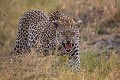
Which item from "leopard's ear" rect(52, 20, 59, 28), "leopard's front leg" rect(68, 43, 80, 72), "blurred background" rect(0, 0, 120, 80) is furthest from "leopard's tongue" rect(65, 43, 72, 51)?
"leopard's ear" rect(52, 20, 59, 28)

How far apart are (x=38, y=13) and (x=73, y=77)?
100 inches

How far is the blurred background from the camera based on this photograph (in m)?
7.88

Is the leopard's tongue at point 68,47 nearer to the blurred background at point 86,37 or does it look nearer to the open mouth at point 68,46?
the open mouth at point 68,46

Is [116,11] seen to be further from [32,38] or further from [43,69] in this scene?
[43,69]

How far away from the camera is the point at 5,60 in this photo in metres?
8.47

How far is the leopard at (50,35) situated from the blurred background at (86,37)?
26 centimetres

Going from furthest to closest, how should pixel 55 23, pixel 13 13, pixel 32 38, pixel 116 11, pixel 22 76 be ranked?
pixel 13 13 < pixel 116 11 < pixel 32 38 < pixel 55 23 < pixel 22 76

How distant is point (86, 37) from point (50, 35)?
8.76 ft

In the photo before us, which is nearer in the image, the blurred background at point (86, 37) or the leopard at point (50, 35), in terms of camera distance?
the blurred background at point (86, 37)

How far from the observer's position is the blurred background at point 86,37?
7.88 metres

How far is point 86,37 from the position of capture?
11.8 meters

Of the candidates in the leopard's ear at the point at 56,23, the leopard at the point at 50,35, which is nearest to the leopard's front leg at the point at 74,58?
the leopard at the point at 50,35

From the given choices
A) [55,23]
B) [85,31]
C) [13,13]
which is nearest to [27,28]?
[55,23]

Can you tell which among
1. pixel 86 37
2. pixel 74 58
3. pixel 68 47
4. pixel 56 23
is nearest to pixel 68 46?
pixel 68 47
